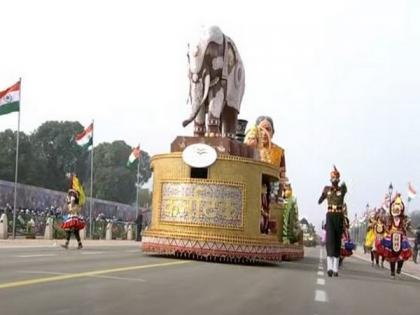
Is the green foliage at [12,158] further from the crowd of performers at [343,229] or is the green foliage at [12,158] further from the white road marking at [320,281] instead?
the white road marking at [320,281]

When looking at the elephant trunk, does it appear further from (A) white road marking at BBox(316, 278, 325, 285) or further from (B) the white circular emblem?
(A) white road marking at BBox(316, 278, 325, 285)

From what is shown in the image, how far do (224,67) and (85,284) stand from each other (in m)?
13.2

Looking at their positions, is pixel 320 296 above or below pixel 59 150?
below

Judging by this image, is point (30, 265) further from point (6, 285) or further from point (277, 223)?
point (277, 223)

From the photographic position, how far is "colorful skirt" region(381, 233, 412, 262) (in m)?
18.4

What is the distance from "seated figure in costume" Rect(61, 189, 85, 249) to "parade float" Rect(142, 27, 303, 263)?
2.69m

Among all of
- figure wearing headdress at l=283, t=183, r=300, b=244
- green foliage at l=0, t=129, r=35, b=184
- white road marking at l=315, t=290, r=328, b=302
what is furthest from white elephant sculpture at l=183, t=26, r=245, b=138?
green foliage at l=0, t=129, r=35, b=184

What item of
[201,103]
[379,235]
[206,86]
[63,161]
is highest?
[63,161]

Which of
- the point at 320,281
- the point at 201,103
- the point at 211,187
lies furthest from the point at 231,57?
the point at 320,281

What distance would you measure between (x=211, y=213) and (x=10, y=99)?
681 inches

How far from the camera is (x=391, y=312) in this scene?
31.6 feet

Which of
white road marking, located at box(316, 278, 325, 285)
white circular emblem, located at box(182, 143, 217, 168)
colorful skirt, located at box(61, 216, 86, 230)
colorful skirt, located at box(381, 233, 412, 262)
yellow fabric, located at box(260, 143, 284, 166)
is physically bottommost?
white road marking, located at box(316, 278, 325, 285)

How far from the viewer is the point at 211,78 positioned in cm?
2195

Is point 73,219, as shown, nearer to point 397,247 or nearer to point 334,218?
point 334,218
